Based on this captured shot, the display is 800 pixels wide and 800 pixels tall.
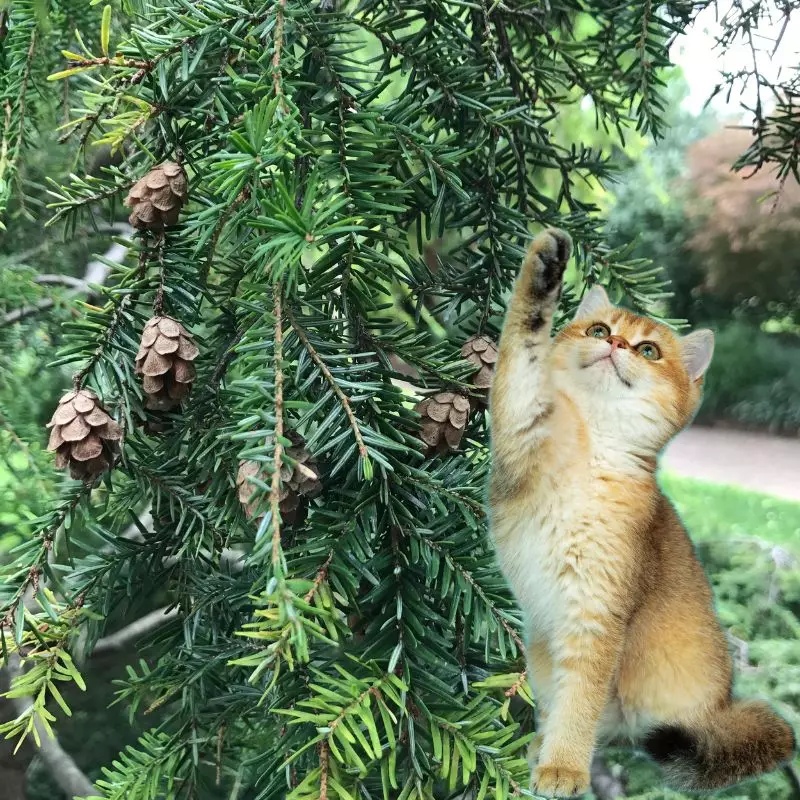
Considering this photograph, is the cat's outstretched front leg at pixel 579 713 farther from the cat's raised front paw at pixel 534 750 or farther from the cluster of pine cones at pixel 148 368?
the cluster of pine cones at pixel 148 368

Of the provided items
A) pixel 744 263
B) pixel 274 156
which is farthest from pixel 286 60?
pixel 744 263

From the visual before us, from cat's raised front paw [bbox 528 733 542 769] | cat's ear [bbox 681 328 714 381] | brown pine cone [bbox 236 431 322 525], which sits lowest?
cat's raised front paw [bbox 528 733 542 769]

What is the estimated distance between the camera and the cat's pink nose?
1.19 feet

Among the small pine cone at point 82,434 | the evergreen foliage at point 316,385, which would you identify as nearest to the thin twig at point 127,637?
the evergreen foliage at point 316,385

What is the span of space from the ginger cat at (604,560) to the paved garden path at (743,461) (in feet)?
2.68

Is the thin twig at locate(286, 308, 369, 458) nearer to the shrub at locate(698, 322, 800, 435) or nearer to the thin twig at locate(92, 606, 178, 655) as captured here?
the thin twig at locate(92, 606, 178, 655)

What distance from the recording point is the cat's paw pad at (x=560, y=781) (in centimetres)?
33

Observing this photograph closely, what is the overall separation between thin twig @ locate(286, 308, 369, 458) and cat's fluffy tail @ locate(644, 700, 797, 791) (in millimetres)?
188

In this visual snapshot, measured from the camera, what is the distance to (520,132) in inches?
19.3

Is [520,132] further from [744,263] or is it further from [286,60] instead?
[744,263]

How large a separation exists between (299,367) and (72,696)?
52.8 inches

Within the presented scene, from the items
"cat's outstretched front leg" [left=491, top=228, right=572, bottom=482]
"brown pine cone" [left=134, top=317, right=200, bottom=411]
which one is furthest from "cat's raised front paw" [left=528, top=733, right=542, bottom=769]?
"brown pine cone" [left=134, top=317, right=200, bottom=411]

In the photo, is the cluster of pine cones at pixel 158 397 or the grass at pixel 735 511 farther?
the grass at pixel 735 511

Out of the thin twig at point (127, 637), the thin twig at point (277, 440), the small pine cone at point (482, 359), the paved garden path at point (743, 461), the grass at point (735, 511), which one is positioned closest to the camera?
the thin twig at point (277, 440)
